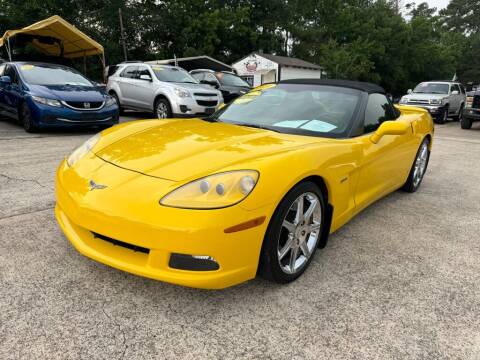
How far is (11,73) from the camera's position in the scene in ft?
25.7

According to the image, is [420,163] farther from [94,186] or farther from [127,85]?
[127,85]

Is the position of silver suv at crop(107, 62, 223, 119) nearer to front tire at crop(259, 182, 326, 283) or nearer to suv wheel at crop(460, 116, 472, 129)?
front tire at crop(259, 182, 326, 283)

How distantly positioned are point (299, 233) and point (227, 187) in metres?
0.68

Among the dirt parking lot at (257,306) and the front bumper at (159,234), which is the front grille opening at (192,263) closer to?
the front bumper at (159,234)

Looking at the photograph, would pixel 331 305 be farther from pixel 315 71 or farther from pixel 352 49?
pixel 352 49

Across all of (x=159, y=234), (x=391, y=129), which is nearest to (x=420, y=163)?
(x=391, y=129)

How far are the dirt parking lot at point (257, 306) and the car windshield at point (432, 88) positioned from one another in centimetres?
1377

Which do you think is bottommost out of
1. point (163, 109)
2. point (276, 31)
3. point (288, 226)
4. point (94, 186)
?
point (163, 109)

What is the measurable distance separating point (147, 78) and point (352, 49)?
93.1 feet

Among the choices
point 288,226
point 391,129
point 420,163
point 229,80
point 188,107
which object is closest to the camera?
point 288,226

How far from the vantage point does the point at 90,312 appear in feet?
6.82

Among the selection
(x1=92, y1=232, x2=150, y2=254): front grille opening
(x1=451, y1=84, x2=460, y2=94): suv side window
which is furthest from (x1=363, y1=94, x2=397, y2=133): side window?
(x1=451, y1=84, x2=460, y2=94): suv side window

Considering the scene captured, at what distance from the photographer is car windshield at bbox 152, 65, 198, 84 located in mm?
10359

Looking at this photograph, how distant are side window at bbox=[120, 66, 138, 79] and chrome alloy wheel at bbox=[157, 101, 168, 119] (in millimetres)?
1606
